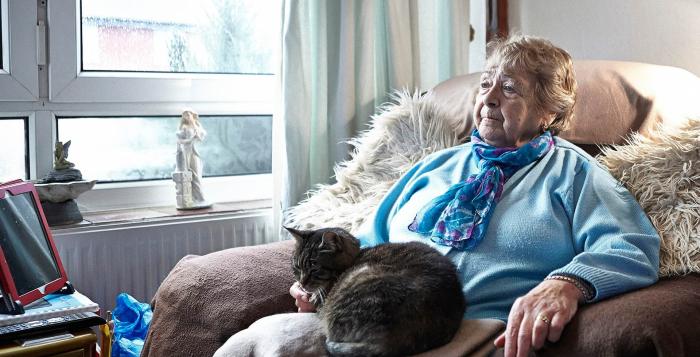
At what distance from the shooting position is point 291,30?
2.49m

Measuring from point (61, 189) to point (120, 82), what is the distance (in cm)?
47

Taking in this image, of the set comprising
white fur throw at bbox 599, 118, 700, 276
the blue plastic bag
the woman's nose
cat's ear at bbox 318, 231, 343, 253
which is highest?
the woman's nose

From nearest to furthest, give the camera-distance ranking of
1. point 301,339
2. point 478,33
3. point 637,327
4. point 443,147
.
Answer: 1. point 637,327
2. point 301,339
3. point 443,147
4. point 478,33

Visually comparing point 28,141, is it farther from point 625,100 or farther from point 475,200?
point 625,100

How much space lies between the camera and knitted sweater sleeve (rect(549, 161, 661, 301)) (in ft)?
4.81

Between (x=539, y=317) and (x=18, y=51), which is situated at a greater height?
(x=18, y=51)

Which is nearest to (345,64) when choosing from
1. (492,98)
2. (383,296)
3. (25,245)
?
(492,98)

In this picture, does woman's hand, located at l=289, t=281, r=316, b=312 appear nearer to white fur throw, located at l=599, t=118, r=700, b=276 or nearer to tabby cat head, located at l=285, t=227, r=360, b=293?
tabby cat head, located at l=285, t=227, r=360, b=293

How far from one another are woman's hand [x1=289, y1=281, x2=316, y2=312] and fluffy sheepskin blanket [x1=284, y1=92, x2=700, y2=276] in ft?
1.27

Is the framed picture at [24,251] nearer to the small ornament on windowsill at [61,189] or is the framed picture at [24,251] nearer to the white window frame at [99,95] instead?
the small ornament on windowsill at [61,189]

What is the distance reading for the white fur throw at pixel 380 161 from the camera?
2184 mm

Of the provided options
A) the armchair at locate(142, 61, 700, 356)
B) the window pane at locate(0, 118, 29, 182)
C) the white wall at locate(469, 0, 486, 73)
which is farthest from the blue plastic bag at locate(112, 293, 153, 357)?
the white wall at locate(469, 0, 486, 73)

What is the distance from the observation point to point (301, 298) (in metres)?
1.72

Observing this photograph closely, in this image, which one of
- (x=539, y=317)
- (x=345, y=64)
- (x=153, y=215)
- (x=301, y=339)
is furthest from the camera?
(x=345, y=64)
